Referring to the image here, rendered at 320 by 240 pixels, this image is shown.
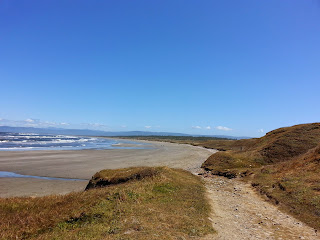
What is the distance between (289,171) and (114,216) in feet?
67.4

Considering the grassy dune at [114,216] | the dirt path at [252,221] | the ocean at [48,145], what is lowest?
the ocean at [48,145]

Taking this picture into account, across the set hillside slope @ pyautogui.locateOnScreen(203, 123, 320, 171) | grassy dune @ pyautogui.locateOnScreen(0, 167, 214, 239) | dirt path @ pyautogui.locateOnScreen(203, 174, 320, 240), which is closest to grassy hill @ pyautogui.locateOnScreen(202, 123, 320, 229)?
hillside slope @ pyautogui.locateOnScreen(203, 123, 320, 171)

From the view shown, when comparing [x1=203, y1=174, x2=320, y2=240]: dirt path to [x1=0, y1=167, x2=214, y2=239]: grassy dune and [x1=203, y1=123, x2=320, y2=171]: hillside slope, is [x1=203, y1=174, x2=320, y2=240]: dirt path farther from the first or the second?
[x1=203, y1=123, x2=320, y2=171]: hillside slope

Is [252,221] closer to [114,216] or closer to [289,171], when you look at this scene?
[114,216]

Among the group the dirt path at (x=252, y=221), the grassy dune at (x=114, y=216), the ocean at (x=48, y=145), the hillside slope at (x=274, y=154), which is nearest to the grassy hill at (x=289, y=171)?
the hillside slope at (x=274, y=154)

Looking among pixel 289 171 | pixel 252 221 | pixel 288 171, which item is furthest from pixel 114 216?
pixel 288 171

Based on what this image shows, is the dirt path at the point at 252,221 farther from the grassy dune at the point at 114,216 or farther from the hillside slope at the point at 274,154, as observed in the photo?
the hillside slope at the point at 274,154

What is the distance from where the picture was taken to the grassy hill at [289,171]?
13695 mm

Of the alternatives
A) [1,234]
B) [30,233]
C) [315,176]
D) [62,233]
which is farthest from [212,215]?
[315,176]

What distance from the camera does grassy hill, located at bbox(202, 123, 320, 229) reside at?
1370cm

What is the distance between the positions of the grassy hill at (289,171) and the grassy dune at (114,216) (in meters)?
6.06

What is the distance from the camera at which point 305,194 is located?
14859 millimetres

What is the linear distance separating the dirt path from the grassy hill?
966 mm

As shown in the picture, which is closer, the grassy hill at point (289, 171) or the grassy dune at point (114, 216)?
the grassy dune at point (114, 216)
